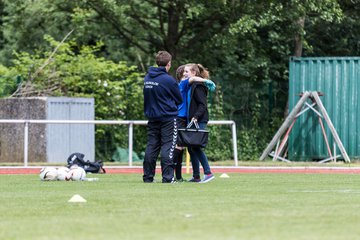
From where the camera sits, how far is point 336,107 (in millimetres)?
26875

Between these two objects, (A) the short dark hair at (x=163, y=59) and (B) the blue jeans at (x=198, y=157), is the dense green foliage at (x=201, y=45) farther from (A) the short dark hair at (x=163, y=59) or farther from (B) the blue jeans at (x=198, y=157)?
(A) the short dark hair at (x=163, y=59)

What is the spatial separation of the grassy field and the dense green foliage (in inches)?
459

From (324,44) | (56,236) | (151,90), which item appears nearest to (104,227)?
(56,236)

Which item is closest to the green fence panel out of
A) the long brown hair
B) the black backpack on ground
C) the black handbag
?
the black backpack on ground

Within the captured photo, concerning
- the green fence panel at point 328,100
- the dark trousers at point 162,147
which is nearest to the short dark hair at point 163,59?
the dark trousers at point 162,147

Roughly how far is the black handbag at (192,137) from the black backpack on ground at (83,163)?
3796mm

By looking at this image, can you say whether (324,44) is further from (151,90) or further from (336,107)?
(151,90)

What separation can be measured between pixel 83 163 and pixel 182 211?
9.14m

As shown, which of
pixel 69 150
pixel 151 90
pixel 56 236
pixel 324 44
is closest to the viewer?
pixel 56 236

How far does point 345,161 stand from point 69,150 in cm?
655

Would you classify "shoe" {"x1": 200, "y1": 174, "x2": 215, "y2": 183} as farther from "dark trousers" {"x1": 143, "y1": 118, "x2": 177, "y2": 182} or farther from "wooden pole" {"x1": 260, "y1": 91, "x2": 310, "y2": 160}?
"wooden pole" {"x1": 260, "y1": 91, "x2": 310, "y2": 160}

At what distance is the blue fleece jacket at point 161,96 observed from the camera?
15.3 m

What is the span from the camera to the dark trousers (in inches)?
607

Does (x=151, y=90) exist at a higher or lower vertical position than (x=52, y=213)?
higher
